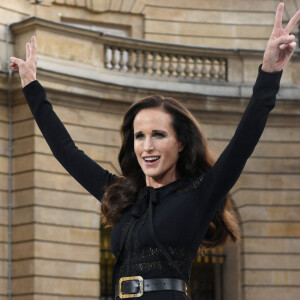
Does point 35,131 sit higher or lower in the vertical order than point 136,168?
higher

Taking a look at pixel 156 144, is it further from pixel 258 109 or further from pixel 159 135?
pixel 258 109

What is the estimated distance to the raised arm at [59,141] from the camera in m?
4.74

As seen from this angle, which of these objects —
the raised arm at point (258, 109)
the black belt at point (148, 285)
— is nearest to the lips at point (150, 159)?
the raised arm at point (258, 109)

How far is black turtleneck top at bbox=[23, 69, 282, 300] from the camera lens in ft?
13.6

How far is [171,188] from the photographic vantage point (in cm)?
444

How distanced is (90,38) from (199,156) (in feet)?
54.0

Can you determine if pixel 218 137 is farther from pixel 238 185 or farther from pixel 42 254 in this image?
pixel 42 254

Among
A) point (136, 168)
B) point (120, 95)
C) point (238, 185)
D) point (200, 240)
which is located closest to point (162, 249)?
point (200, 240)

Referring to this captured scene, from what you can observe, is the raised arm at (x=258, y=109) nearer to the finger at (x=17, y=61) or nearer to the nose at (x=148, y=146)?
the nose at (x=148, y=146)

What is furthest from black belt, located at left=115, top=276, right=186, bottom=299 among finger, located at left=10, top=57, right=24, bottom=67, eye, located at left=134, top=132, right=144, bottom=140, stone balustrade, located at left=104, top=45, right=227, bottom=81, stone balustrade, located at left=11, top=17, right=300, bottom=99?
stone balustrade, located at left=104, top=45, right=227, bottom=81

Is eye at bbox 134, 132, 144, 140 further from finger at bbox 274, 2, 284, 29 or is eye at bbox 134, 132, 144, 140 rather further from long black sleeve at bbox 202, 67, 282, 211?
finger at bbox 274, 2, 284, 29

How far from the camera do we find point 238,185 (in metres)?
22.4

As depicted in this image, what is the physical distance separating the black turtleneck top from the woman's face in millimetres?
84

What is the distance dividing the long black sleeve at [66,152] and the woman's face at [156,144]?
33cm
